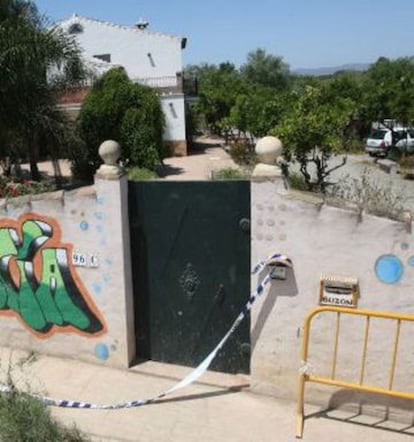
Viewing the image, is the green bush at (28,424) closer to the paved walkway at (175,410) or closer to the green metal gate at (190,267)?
the paved walkway at (175,410)

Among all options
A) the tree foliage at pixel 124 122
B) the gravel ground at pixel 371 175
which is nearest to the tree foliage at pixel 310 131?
the gravel ground at pixel 371 175

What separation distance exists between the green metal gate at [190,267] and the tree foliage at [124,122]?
13531 mm

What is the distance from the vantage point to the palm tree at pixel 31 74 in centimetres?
1162

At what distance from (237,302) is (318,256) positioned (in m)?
1.02

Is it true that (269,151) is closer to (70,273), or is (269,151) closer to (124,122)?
(70,273)

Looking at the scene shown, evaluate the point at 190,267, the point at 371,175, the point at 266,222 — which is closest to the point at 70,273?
the point at 190,267

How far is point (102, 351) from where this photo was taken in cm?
568

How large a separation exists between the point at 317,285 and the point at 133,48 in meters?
30.9

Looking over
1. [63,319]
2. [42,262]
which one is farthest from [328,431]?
[42,262]

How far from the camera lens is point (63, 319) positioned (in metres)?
5.79

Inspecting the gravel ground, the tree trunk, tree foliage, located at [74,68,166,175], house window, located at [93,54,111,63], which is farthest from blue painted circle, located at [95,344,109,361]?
house window, located at [93,54,111,63]

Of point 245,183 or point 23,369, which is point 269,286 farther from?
point 23,369

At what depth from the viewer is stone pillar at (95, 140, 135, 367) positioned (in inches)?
206

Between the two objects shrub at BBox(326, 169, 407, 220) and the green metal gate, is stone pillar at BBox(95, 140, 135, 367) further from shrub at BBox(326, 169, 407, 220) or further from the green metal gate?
shrub at BBox(326, 169, 407, 220)
